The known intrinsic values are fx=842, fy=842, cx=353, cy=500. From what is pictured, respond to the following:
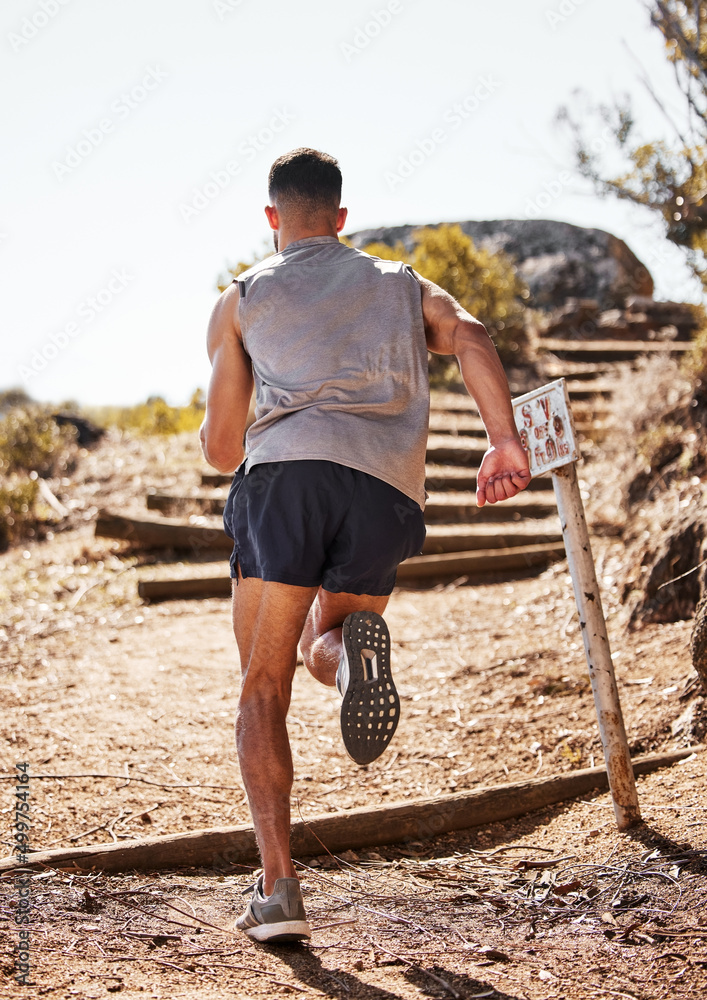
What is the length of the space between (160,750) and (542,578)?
3.52m

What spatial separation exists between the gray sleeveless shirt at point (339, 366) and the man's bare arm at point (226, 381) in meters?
0.06

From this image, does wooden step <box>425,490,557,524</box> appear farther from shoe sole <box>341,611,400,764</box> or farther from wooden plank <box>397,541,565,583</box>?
shoe sole <box>341,611,400,764</box>

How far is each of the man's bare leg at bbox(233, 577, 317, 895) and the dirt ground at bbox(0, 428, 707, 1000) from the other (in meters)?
0.30

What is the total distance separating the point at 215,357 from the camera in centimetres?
242

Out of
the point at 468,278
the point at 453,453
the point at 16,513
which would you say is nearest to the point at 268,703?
the point at 453,453

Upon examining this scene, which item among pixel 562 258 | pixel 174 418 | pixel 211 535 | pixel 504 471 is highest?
pixel 562 258

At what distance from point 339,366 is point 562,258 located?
47.3 ft

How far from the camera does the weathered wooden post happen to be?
8.94 feet

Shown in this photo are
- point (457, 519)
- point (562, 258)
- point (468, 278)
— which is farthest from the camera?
point (562, 258)

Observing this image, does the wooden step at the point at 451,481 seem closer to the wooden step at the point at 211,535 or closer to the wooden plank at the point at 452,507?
the wooden plank at the point at 452,507

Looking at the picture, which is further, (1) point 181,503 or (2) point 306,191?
(1) point 181,503

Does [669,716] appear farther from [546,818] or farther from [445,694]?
[445,694]

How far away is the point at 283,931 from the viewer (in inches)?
78.4

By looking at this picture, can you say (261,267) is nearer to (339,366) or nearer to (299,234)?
(299,234)
